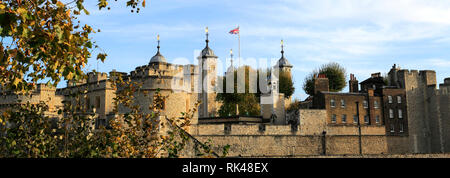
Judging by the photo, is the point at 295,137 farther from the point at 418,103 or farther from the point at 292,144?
the point at 418,103

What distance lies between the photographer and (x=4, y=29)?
303 inches

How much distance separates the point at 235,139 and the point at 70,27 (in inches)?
1297

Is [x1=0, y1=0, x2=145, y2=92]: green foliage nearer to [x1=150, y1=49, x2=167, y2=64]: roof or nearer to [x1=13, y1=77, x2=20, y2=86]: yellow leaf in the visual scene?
[x1=13, y1=77, x2=20, y2=86]: yellow leaf

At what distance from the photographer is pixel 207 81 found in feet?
221

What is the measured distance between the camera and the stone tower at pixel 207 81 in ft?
212

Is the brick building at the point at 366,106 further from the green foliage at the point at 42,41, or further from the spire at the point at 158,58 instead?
the green foliage at the point at 42,41

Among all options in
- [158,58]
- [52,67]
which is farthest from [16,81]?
[158,58]

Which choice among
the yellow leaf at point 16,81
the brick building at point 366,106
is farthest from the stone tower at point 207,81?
the yellow leaf at point 16,81

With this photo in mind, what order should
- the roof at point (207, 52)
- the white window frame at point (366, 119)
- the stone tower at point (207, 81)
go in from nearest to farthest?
the white window frame at point (366, 119)
the stone tower at point (207, 81)
the roof at point (207, 52)

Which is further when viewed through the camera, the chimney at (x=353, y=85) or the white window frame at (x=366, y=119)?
the chimney at (x=353, y=85)

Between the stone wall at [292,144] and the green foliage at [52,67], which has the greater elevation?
the green foliage at [52,67]
